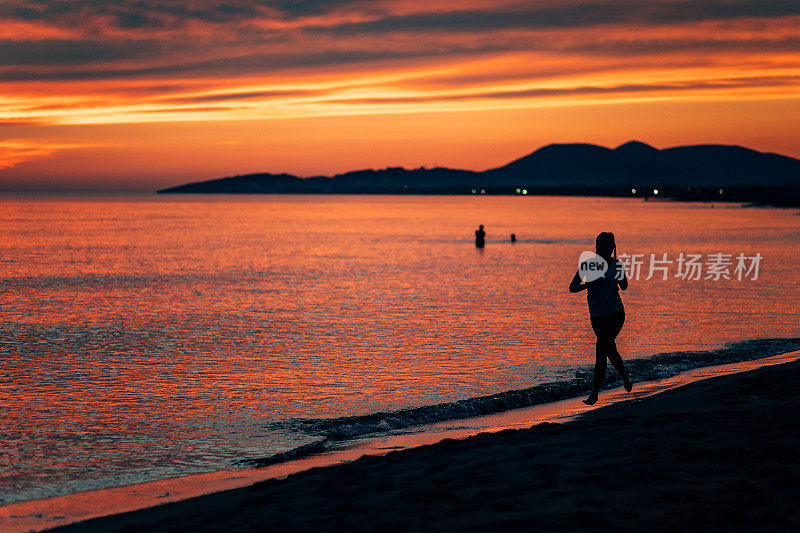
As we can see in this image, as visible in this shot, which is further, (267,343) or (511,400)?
(267,343)

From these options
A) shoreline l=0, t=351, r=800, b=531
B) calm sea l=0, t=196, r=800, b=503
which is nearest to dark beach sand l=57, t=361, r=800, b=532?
shoreline l=0, t=351, r=800, b=531

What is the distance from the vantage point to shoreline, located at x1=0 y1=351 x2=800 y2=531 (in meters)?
8.01

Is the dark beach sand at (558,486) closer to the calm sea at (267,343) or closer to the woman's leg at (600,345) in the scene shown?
the woman's leg at (600,345)

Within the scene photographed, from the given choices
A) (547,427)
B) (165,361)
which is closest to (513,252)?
(165,361)

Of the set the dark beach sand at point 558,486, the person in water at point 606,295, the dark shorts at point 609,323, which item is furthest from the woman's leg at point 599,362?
the dark beach sand at point 558,486

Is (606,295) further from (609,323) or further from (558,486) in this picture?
(558,486)

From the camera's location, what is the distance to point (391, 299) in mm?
28359

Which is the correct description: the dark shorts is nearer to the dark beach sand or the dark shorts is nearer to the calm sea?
the dark beach sand

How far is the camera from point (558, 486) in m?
6.90

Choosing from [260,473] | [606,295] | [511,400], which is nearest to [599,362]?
[606,295]

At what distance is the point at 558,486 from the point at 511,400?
637 centimetres

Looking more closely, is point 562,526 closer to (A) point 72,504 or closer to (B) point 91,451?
(A) point 72,504

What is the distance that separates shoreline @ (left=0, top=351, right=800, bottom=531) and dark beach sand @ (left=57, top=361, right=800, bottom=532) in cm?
55

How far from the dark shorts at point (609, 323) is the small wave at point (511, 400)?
2526 millimetres
